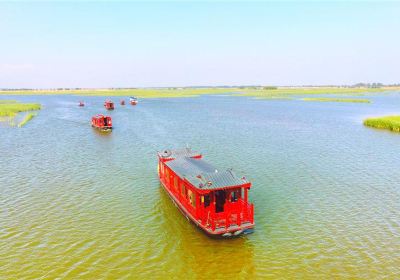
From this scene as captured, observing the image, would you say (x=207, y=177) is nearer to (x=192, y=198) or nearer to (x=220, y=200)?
(x=220, y=200)

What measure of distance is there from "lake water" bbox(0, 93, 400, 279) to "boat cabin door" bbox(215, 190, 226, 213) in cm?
203

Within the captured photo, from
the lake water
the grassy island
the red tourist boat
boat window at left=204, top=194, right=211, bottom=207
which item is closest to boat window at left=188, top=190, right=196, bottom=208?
the red tourist boat

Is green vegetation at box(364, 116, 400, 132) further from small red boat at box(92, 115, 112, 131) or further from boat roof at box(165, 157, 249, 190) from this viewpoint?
small red boat at box(92, 115, 112, 131)

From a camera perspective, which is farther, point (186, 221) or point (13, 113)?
point (13, 113)

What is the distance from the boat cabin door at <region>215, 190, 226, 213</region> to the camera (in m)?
20.7

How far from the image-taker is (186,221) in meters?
22.7

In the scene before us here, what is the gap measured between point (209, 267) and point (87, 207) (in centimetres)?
1245

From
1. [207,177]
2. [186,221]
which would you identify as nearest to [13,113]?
[186,221]

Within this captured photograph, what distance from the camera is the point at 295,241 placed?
65.2ft

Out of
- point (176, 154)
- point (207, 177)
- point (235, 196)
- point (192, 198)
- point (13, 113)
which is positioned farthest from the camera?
point (13, 113)

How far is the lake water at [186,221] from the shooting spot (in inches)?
686

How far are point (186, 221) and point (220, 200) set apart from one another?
11.6 feet

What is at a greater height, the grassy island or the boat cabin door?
the grassy island

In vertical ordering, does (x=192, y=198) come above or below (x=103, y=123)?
below
